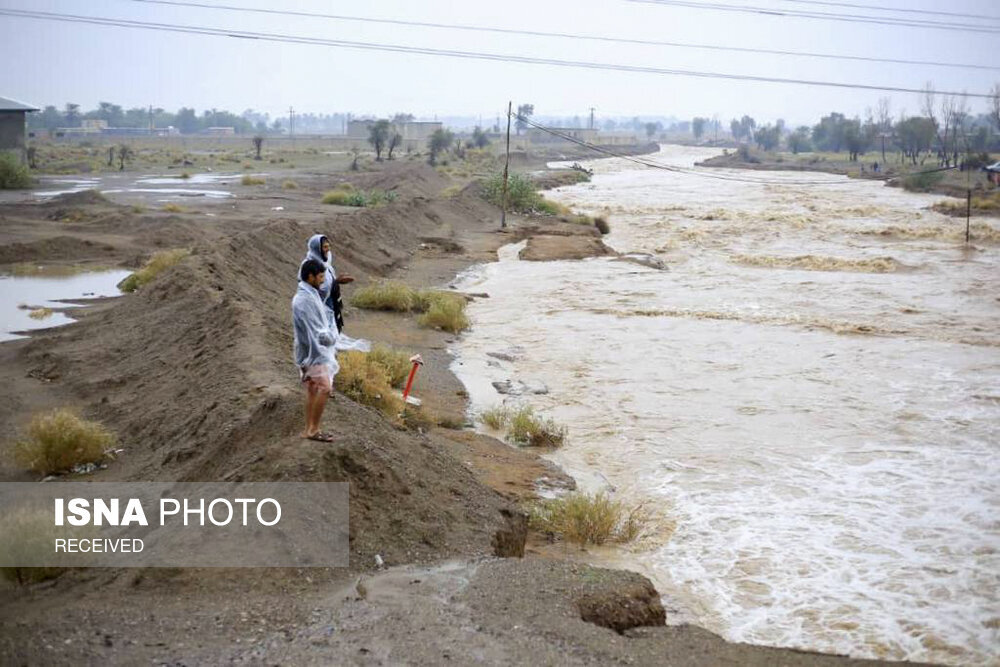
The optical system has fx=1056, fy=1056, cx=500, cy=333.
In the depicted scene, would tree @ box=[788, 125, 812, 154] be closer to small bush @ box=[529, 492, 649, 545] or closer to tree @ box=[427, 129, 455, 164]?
tree @ box=[427, 129, 455, 164]

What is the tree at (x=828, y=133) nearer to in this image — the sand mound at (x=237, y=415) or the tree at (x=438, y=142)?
the tree at (x=438, y=142)

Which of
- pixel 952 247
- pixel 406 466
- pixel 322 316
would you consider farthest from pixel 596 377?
pixel 952 247

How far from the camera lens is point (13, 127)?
53.5 meters

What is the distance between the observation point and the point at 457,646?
703cm

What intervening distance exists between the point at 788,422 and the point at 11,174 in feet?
130

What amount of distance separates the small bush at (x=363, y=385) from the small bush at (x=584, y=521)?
7.84 ft

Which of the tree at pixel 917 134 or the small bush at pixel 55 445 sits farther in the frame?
the tree at pixel 917 134

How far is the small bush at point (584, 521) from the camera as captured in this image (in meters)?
11.4

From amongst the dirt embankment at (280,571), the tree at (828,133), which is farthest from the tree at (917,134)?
the dirt embankment at (280,571)

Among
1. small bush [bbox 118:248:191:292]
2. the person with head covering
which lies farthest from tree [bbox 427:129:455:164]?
the person with head covering

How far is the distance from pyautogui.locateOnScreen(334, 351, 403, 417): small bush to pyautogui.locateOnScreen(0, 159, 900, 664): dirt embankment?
605 millimetres

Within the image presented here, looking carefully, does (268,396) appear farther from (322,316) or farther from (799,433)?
(799,433)

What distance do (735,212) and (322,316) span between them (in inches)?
1991

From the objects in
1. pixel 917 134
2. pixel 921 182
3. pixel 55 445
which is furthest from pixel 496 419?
pixel 917 134
